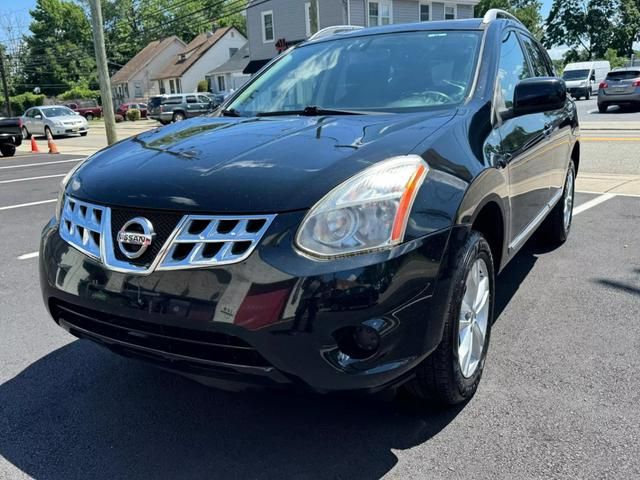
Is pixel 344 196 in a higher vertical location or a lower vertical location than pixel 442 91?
lower

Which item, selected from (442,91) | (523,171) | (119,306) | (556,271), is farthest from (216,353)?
(556,271)

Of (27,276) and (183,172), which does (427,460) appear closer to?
(183,172)

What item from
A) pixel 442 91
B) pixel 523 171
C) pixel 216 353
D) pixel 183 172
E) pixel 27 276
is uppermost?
pixel 442 91

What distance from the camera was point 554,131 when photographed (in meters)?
4.32

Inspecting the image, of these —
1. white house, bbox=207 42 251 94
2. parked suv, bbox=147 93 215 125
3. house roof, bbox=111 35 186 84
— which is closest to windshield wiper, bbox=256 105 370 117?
parked suv, bbox=147 93 215 125

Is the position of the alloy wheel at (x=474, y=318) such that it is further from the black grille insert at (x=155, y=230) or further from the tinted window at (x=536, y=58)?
the tinted window at (x=536, y=58)

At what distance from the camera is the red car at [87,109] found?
47312 millimetres

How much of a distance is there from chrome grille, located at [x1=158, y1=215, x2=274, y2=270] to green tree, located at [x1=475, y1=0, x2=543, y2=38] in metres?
68.3

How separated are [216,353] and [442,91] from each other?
1.89m

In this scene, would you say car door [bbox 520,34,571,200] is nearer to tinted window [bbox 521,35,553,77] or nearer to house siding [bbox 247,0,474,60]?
tinted window [bbox 521,35,553,77]

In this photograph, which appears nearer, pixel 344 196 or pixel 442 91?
pixel 344 196

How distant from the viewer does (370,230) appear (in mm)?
2139

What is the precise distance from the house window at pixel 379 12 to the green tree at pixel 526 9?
1445 inches

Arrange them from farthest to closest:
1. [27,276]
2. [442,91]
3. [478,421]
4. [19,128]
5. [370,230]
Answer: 1. [19,128]
2. [27,276]
3. [442,91]
4. [478,421]
5. [370,230]
